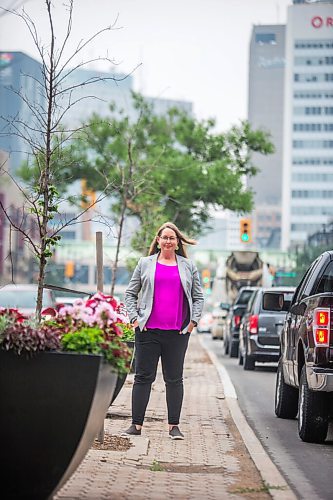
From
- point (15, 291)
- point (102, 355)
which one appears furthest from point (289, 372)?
point (15, 291)

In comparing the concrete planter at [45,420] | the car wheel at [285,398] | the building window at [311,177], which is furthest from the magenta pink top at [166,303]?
the building window at [311,177]

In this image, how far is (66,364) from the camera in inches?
268

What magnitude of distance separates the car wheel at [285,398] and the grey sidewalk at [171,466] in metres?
0.70

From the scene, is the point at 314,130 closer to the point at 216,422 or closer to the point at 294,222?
the point at 294,222

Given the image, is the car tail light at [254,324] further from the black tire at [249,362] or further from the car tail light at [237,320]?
the car tail light at [237,320]

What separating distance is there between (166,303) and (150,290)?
0.61 ft

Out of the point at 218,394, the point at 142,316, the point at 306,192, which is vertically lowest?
the point at 218,394

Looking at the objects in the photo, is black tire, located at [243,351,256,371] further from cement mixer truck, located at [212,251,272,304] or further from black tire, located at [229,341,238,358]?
cement mixer truck, located at [212,251,272,304]

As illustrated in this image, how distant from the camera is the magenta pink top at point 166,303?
1148cm

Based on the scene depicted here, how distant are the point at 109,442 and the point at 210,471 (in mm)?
1479

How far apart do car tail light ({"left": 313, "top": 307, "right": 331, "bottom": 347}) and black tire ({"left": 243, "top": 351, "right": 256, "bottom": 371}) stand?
15178 millimetres

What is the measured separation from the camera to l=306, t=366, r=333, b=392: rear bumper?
11680 mm

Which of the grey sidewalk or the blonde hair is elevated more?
the blonde hair

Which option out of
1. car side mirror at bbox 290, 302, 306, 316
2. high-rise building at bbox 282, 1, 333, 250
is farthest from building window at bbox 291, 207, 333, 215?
car side mirror at bbox 290, 302, 306, 316
